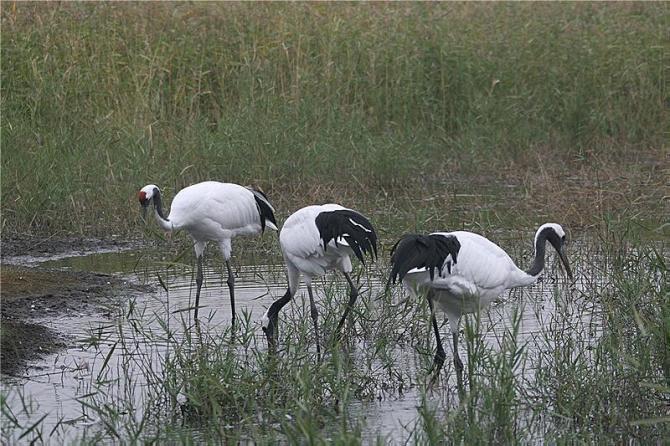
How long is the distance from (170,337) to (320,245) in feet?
5.13

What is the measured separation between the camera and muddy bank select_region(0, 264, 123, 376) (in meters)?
6.07

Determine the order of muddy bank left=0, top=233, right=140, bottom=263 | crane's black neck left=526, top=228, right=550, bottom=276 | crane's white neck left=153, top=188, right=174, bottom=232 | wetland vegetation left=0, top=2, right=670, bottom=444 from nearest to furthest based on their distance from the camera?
wetland vegetation left=0, top=2, right=670, bottom=444 < crane's black neck left=526, top=228, right=550, bottom=276 < crane's white neck left=153, top=188, right=174, bottom=232 < muddy bank left=0, top=233, right=140, bottom=263

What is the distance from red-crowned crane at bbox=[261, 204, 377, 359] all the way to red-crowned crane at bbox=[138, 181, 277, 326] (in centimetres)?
75

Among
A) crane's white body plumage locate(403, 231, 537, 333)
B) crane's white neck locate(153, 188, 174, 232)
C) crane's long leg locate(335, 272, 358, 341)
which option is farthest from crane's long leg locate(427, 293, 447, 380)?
crane's white neck locate(153, 188, 174, 232)

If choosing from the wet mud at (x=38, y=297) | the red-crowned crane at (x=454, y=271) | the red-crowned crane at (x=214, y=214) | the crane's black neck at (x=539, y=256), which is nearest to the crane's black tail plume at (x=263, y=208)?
the red-crowned crane at (x=214, y=214)

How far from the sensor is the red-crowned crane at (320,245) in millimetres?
6289

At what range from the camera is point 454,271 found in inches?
226

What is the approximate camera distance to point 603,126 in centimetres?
1205

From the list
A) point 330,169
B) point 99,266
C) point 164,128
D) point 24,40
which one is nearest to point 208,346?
point 99,266

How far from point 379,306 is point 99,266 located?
256cm

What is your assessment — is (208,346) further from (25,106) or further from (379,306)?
(25,106)

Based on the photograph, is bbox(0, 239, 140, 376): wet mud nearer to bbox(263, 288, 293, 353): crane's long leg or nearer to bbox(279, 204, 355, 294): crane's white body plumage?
bbox(263, 288, 293, 353): crane's long leg

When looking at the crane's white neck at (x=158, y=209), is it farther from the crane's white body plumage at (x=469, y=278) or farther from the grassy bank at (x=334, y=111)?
the crane's white body plumage at (x=469, y=278)

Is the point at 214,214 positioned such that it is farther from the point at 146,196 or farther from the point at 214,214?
the point at 146,196
